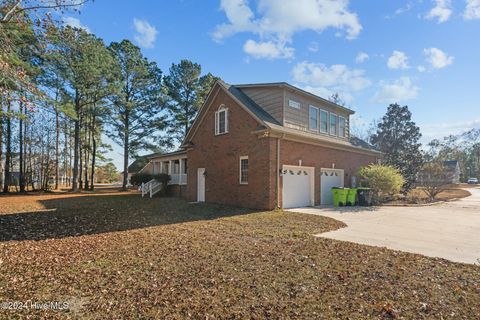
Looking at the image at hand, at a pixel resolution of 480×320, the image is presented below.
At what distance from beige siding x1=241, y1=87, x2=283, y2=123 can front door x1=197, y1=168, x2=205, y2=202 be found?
17.7ft

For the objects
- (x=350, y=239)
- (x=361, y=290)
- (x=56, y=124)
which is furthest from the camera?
(x=56, y=124)

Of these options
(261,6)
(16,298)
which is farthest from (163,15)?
(16,298)

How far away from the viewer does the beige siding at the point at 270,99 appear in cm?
1471

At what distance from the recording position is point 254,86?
15.8 m

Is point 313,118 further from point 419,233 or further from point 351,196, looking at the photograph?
point 419,233

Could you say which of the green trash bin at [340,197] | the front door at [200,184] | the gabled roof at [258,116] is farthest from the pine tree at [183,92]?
the green trash bin at [340,197]

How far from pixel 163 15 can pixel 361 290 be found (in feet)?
39.0

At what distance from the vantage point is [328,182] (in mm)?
16203

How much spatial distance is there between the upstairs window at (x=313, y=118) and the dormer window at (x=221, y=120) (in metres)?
5.03

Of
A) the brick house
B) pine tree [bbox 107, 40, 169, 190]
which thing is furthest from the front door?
pine tree [bbox 107, 40, 169, 190]

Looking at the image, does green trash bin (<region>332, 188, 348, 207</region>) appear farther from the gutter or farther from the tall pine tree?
the tall pine tree

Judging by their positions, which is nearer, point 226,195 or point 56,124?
point 226,195

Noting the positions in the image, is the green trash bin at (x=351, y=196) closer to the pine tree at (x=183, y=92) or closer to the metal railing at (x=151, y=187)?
the metal railing at (x=151, y=187)

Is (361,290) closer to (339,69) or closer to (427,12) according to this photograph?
(427,12)
